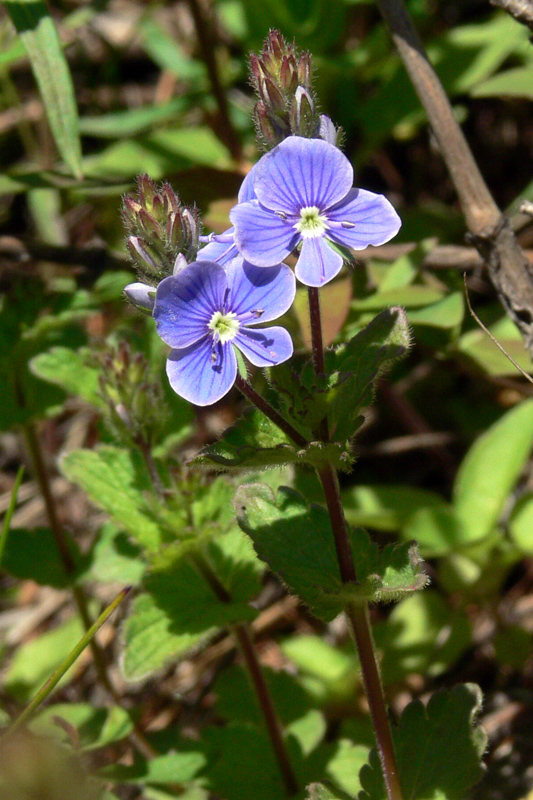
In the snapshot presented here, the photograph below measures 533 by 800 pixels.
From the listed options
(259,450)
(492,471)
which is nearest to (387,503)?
(492,471)

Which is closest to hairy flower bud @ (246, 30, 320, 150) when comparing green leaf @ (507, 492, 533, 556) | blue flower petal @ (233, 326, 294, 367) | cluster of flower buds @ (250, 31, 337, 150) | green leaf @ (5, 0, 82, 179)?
cluster of flower buds @ (250, 31, 337, 150)

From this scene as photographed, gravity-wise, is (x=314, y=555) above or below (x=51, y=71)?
below

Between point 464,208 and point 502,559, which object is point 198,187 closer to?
point 464,208

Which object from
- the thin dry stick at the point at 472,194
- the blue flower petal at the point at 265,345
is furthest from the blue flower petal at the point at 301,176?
the thin dry stick at the point at 472,194

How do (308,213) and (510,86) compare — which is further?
(510,86)

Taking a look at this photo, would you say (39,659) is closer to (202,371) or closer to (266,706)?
(266,706)

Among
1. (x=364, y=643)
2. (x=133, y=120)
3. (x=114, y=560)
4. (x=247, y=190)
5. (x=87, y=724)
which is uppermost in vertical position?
(x=133, y=120)
